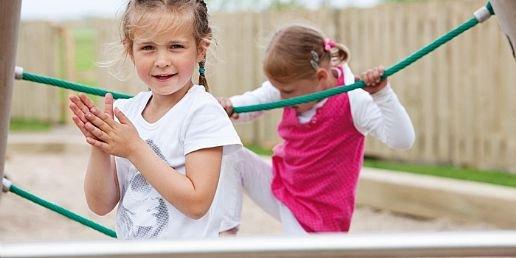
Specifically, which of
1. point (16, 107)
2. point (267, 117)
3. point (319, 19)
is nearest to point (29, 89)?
point (16, 107)

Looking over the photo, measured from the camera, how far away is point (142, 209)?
84.4 inches

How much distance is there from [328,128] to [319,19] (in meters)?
5.59

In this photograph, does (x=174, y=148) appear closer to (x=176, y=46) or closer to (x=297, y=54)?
(x=176, y=46)

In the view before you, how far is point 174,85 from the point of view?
210 centimetres

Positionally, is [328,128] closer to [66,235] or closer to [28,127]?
[66,235]

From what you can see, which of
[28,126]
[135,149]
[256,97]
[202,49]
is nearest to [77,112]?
[135,149]

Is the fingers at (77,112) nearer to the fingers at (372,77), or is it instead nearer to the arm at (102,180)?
the arm at (102,180)

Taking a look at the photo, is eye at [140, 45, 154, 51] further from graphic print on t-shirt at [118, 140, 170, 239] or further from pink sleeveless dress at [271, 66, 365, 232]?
pink sleeveless dress at [271, 66, 365, 232]

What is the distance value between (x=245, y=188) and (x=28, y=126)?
9.24 meters

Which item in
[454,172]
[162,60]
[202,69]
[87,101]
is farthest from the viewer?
[454,172]

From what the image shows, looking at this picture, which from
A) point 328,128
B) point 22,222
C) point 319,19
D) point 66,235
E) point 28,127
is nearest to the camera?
point 328,128

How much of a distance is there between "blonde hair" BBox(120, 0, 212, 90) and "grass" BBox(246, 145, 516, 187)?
4.70 metres

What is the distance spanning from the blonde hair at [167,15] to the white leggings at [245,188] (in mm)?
863

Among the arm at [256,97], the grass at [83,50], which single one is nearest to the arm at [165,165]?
the arm at [256,97]
